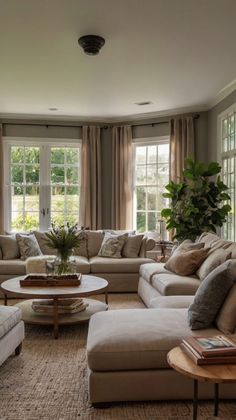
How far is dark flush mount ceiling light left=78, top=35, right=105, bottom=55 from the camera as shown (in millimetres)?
3617

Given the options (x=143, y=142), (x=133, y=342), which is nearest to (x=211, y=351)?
(x=133, y=342)

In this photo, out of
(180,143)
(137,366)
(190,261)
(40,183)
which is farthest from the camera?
(40,183)

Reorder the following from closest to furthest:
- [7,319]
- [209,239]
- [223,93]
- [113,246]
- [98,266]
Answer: [7,319], [209,239], [98,266], [223,93], [113,246]

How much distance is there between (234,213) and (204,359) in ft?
12.6

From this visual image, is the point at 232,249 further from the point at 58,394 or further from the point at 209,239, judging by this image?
the point at 58,394

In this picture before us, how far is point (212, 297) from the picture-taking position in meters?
2.50

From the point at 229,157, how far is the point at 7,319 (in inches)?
159

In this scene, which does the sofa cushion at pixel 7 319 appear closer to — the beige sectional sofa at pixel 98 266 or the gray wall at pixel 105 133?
the beige sectional sofa at pixel 98 266

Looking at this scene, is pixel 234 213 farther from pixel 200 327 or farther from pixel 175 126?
pixel 200 327

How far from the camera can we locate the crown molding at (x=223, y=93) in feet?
16.9

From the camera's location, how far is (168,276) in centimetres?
409

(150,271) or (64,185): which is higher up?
(64,185)

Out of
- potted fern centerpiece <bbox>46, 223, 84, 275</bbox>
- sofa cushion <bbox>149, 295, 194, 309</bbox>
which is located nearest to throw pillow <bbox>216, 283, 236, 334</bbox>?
sofa cushion <bbox>149, 295, 194, 309</bbox>

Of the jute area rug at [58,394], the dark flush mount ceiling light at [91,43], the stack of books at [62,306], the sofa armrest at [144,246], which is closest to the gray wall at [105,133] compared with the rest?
the sofa armrest at [144,246]
